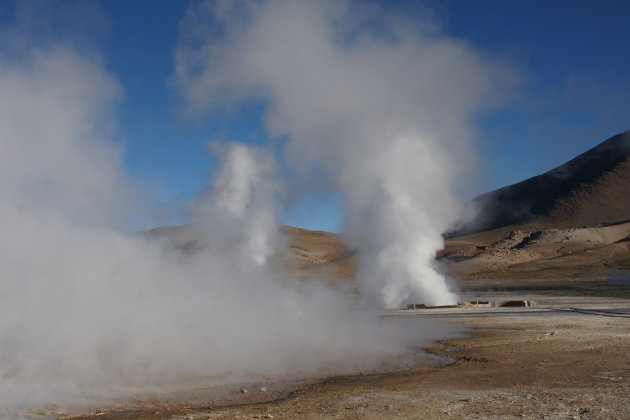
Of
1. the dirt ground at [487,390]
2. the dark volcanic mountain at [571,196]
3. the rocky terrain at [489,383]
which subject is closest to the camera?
the dirt ground at [487,390]

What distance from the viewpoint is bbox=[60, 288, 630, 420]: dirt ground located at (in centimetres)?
895

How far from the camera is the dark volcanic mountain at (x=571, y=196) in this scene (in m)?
150

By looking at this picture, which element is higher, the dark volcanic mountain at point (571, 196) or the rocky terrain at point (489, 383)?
the dark volcanic mountain at point (571, 196)

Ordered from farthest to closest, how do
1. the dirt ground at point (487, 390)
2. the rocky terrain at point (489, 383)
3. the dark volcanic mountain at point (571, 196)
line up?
the dark volcanic mountain at point (571, 196) < the rocky terrain at point (489, 383) < the dirt ground at point (487, 390)

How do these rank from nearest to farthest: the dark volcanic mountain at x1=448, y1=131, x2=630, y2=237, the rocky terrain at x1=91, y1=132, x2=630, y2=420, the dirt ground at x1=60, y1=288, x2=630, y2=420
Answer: the dirt ground at x1=60, y1=288, x2=630, y2=420 < the rocky terrain at x1=91, y1=132, x2=630, y2=420 < the dark volcanic mountain at x1=448, y1=131, x2=630, y2=237

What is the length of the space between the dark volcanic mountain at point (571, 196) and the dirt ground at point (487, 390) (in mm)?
137758

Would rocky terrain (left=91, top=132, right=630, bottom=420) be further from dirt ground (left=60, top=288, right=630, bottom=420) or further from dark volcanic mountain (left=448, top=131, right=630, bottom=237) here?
dark volcanic mountain (left=448, top=131, right=630, bottom=237)

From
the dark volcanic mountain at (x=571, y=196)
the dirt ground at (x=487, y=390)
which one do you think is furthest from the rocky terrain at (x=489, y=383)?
the dark volcanic mountain at (x=571, y=196)

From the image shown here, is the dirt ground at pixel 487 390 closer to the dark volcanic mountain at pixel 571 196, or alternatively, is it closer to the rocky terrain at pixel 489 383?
the rocky terrain at pixel 489 383

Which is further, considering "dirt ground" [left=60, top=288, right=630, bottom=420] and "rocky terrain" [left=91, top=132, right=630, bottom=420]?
"rocky terrain" [left=91, top=132, right=630, bottom=420]

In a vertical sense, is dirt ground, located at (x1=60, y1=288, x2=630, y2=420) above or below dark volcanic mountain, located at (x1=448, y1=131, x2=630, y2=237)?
below

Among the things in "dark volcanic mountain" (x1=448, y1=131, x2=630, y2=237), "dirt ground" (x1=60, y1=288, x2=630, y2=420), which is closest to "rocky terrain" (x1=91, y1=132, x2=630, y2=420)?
"dirt ground" (x1=60, y1=288, x2=630, y2=420)

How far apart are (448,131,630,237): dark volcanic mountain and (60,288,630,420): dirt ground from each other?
138 metres

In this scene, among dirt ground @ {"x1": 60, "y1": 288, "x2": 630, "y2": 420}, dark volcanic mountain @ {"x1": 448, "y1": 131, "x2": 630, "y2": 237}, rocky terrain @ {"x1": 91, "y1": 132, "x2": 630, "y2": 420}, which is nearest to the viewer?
dirt ground @ {"x1": 60, "y1": 288, "x2": 630, "y2": 420}
